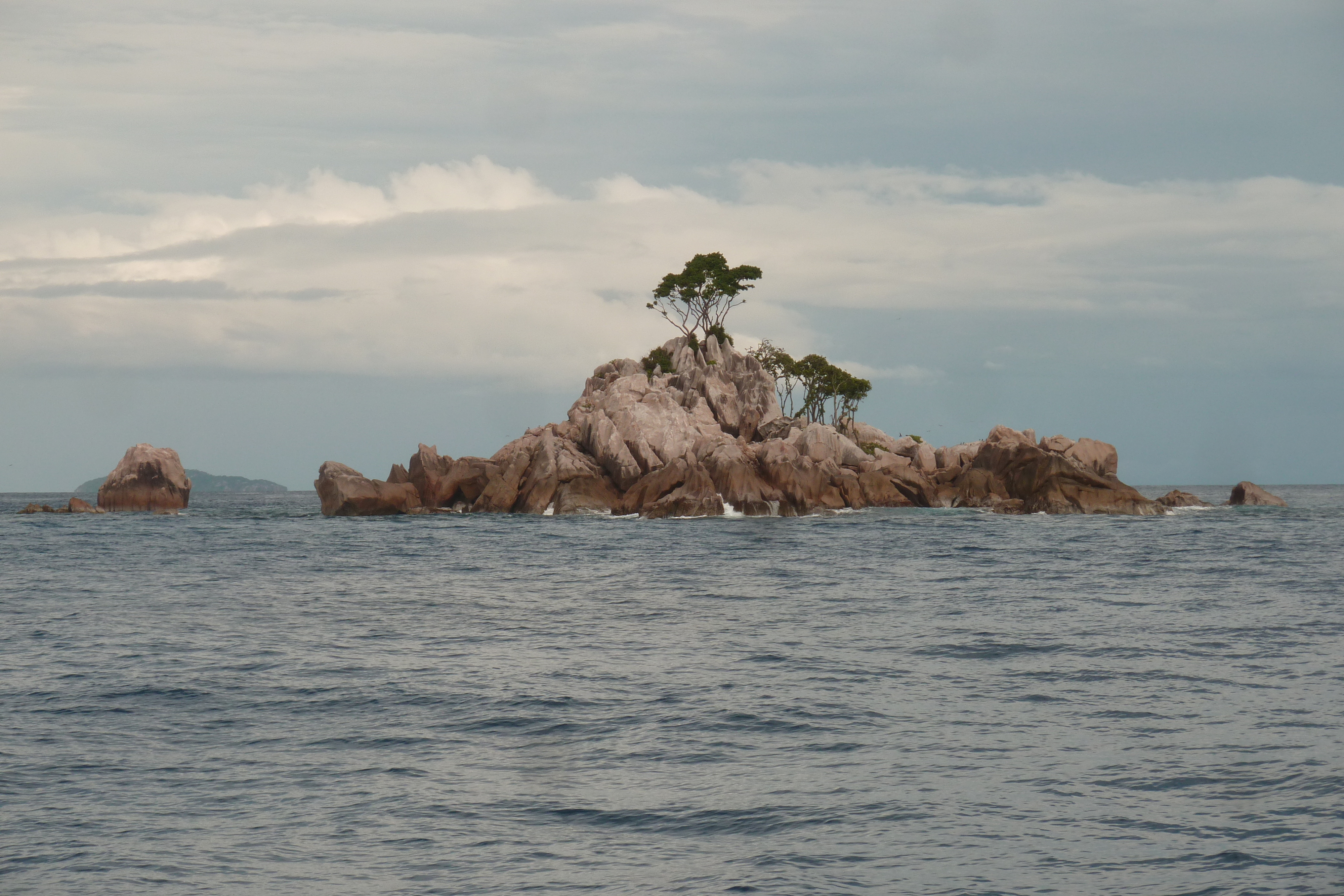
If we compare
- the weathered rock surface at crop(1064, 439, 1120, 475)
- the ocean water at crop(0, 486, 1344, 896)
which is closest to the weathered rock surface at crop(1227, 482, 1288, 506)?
the weathered rock surface at crop(1064, 439, 1120, 475)

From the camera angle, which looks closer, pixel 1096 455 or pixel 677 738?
pixel 677 738

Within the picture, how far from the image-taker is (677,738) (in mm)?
17781

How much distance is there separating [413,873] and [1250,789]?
10743 millimetres

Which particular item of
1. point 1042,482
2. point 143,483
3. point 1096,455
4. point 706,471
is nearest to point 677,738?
point 706,471

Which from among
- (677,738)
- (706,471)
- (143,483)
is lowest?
(677,738)

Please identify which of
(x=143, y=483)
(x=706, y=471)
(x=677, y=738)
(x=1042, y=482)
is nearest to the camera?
(x=677, y=738)

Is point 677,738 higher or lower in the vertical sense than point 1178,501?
lower

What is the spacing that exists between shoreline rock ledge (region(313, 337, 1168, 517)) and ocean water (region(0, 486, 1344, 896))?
144ft

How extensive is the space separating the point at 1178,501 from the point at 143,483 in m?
89.5

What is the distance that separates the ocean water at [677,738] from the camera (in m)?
12.5

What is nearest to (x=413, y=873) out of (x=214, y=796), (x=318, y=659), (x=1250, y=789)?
(x=214, y=796)

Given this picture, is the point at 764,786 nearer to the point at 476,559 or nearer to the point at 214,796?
the point at 214,796

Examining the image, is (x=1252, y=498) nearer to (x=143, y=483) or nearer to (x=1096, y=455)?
(x=1096, y=455)

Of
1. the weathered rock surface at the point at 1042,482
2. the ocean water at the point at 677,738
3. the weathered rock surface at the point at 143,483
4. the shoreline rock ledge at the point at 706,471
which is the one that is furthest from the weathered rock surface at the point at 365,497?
the ocean water at the point at 677,738
